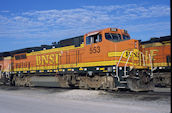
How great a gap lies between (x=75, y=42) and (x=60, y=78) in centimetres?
320

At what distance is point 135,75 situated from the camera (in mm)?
11734

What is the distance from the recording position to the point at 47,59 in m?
17.0

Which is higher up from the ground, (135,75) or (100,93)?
(135,75)

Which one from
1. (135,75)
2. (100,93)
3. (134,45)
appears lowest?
(100,93)

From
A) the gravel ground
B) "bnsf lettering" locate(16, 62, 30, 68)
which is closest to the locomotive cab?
the gravel ground

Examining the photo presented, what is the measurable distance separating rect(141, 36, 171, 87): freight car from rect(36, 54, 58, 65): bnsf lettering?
7663 millimetres

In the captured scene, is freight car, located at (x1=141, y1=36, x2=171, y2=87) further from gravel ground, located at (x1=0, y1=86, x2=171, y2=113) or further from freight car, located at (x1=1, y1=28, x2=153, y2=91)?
gravel ground, located at (x1=0, y1=86, x2=171, y2=113)

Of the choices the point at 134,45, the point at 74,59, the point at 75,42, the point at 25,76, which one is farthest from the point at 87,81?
the point at 25,76

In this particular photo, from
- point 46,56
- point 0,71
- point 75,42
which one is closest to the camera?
point 75,42

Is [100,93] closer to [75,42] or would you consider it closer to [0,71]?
[75,42]

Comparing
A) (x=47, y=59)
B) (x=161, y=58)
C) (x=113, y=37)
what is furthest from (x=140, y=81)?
(x=47, y=59)

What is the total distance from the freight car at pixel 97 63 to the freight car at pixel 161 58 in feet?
13.6

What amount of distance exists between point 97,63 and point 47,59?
219 inches

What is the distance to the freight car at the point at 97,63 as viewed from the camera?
11.9 metres
